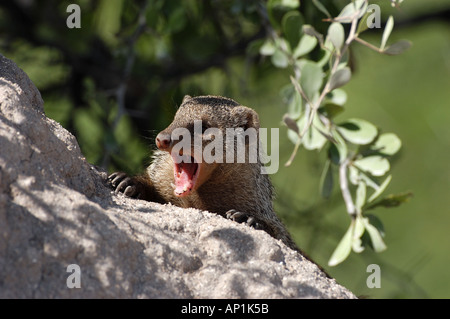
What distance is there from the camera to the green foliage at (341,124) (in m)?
2.38

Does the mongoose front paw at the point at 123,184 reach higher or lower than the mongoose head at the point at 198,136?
lower

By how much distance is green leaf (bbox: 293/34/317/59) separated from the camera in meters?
2.82

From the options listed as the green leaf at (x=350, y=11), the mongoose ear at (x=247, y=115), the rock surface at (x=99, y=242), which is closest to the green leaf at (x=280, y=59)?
the mongoose ear at (x=247, y=115)

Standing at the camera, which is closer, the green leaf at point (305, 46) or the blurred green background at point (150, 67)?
the green leaf at point (305, 46)

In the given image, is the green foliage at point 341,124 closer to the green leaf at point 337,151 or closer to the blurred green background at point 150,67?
the green leaf at point 337,151

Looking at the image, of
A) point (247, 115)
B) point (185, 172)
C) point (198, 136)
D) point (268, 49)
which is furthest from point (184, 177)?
point (268, 49)

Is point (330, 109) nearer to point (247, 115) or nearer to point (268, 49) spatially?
point (247, 115)

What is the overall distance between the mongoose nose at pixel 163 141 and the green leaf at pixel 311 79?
0.54m

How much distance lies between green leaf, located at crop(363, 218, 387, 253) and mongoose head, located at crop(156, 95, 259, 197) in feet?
2.18

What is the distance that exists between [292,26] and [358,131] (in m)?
0.55

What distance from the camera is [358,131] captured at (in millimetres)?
2711

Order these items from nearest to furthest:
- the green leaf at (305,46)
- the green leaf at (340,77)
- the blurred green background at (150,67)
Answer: the green leaf at (340,77)
the green leaf at (305,46)
the blurred green background at (150,67)

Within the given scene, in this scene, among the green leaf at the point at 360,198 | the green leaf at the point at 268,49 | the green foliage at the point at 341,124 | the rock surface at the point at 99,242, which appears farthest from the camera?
the green leaf at the point at 268,49

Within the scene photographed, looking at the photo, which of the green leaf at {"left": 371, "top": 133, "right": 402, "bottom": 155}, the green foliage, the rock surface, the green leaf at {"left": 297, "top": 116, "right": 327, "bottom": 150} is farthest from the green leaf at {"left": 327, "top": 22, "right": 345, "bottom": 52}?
the rock surface
